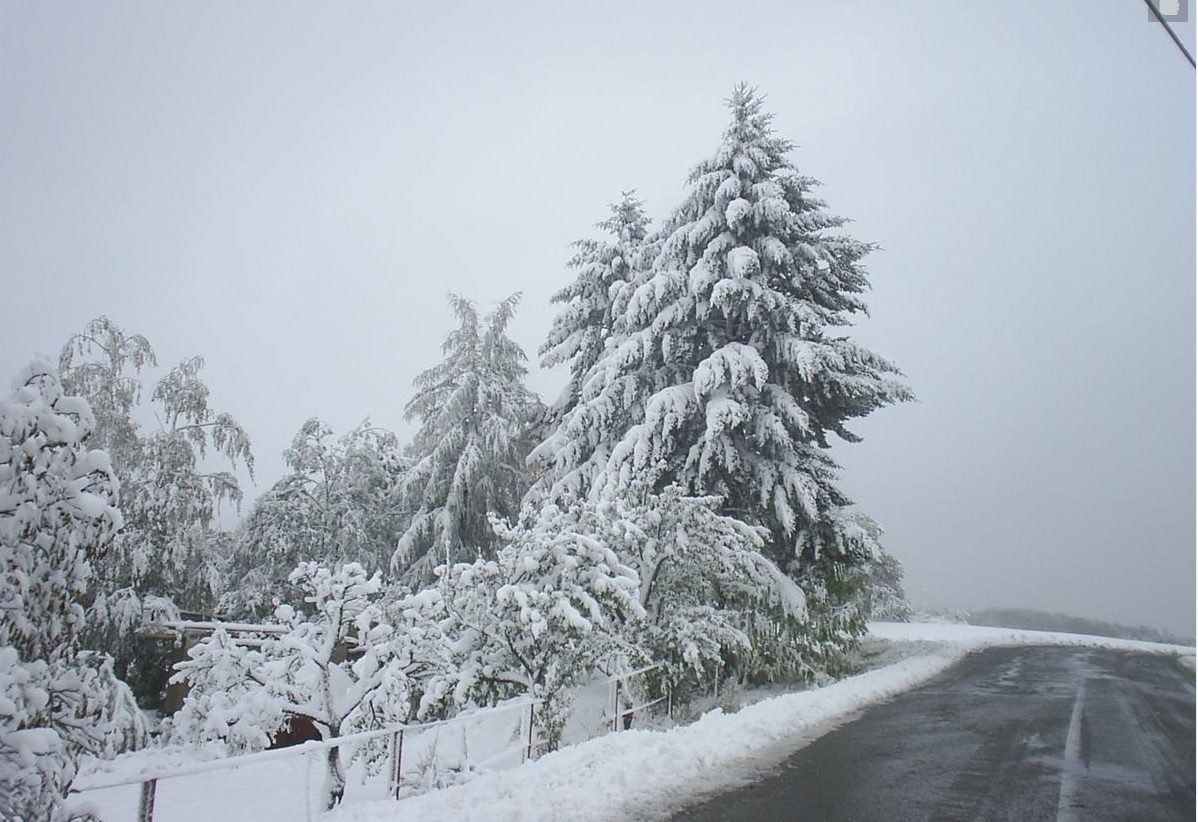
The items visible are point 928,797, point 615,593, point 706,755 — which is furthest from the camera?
point 615,593

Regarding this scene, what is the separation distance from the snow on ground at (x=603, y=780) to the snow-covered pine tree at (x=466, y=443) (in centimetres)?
930

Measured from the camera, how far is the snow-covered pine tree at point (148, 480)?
9438 mm


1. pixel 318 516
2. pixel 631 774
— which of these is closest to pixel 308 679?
pixel 631 774

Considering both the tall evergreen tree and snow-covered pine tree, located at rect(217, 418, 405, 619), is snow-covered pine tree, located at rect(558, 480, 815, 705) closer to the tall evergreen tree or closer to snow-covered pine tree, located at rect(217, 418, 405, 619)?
the tall evergreen tree

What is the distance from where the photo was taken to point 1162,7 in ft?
21.5

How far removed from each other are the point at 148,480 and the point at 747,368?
37.1 feet

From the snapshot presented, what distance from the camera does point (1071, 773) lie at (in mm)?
7219


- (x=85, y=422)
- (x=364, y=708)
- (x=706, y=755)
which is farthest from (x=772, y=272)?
(x=85, y=422)

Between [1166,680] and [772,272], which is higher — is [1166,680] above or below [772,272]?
below

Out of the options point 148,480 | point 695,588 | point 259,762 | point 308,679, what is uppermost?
point 148,480

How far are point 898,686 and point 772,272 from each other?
365 inches

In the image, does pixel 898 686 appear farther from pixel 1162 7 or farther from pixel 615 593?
pixel 1162 7

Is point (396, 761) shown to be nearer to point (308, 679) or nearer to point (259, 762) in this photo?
point (259, 762)

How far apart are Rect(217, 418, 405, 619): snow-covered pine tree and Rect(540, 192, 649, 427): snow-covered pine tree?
23.3ft
